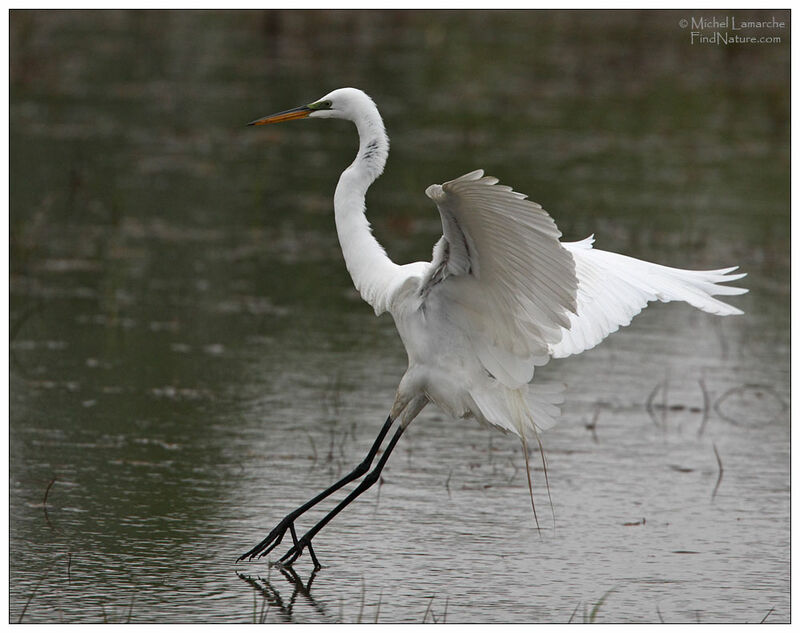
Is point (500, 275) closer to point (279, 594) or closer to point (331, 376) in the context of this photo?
point (279, 594)

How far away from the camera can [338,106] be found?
5.33 metres

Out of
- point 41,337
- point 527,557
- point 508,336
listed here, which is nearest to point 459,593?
point 527,557

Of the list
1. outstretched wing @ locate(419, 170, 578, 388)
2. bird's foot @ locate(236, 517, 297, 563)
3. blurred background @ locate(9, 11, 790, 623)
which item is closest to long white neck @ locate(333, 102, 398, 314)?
outstretched wing @ locate(419, 170, 578, 388)

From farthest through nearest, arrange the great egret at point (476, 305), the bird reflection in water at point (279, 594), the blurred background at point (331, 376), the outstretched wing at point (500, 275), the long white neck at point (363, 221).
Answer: the long white neck at point (363, 221) → the blurred background at point (331, 376) → the great egret at point (476, 305) → the bird reflection in water at point (279, 594) → the outstretched wing at point (500, 275)

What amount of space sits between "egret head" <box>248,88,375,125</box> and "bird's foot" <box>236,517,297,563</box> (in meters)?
1.52

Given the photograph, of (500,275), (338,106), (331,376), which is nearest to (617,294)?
(500,275)

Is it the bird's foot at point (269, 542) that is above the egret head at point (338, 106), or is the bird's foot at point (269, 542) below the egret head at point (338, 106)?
below

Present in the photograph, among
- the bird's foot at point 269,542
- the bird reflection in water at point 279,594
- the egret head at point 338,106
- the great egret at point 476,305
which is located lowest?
the bird reflection in water at point 279,594

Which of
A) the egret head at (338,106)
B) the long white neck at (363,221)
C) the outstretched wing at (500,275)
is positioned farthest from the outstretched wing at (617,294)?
the egret head at (338,106)

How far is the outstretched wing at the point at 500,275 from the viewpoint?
420cm

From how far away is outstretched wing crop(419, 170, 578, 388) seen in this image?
420cm

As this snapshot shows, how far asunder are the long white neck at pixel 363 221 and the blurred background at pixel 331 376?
977 mm

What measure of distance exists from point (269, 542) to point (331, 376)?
2.44 metres

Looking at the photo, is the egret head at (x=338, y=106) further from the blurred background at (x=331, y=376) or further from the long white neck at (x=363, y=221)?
the blurred background at (x=331, y=376)
